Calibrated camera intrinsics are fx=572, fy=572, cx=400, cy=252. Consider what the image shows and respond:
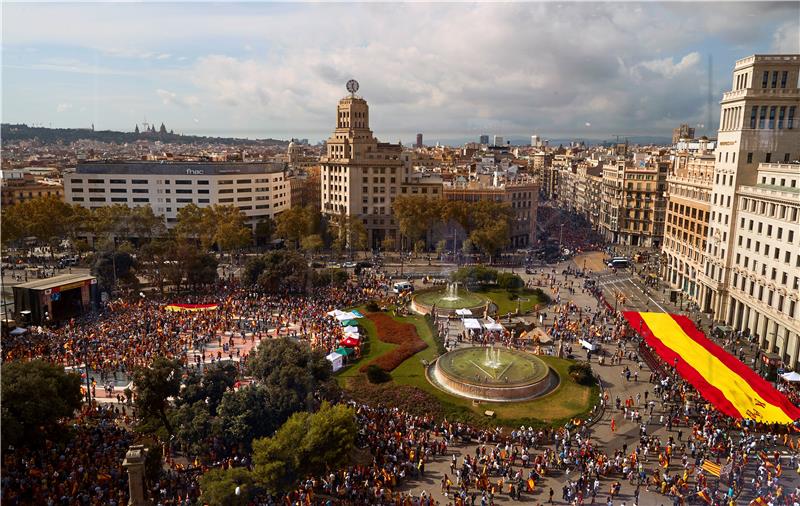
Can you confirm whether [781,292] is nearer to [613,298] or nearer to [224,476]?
[613,298]

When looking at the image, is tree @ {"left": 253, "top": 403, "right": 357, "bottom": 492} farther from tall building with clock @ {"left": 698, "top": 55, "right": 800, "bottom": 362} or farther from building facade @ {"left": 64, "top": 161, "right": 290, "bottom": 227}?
building facade @ {"left": 64, "top": 161, "right": 290, "bottom": 227}

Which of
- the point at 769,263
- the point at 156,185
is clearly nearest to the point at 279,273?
the point at 769,263

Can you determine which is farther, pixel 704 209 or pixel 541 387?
pixel 704 209

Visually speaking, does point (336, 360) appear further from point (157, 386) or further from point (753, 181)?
point (753, 181)

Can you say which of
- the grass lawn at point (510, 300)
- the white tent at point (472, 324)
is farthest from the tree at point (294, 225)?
the white tent at point (472, 324)

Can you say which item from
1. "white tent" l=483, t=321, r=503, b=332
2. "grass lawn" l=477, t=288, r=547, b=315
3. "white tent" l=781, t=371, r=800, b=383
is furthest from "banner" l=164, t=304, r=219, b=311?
"white tent" l=781, t=371, r=800, b=383

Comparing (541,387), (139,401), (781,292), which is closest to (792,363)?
(781,292)

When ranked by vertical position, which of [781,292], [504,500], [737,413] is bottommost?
[504,500]
